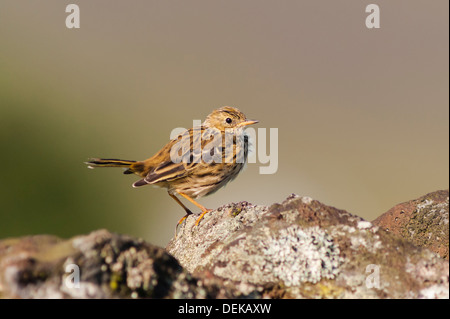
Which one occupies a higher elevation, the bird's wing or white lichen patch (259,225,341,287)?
the bird's wing

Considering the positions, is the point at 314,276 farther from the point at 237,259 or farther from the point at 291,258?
the point at 237,259

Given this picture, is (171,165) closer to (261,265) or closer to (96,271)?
(261,265)

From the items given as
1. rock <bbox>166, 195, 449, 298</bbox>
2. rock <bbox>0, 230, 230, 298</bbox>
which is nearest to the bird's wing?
rock <bbox>166, 195, 449, 298</bbox>

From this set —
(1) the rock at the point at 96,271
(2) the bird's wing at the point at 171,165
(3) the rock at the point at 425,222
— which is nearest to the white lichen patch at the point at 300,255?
(1) the rock at the point at 96,271

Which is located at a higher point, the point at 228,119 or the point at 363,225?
the point at 228,119

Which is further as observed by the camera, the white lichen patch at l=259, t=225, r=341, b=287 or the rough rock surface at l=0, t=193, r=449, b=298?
the white lichen patch at l=259, t=225, r=341, b=287

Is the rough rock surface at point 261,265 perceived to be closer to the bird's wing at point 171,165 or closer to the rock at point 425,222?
the rock at point 425,222

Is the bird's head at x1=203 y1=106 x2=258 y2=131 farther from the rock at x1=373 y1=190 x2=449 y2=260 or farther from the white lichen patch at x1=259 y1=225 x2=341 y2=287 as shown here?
the white lichen patch at x1=259 y1=225 x2=341 y2=287

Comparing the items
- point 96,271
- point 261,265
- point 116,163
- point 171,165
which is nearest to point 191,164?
point 171,165

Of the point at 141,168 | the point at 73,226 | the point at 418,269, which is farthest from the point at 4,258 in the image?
the point at 73,226
